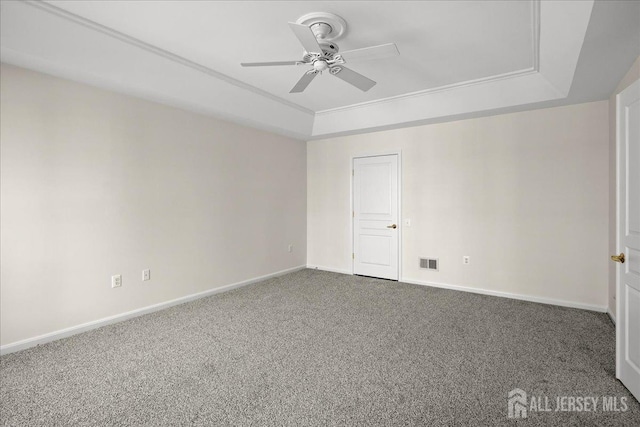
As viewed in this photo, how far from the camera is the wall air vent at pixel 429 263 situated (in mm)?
4895

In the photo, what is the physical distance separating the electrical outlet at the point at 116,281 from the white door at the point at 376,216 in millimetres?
3602

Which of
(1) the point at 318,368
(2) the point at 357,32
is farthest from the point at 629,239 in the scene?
(2) the point at 357,32

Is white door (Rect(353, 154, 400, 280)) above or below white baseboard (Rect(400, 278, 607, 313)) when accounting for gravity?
above

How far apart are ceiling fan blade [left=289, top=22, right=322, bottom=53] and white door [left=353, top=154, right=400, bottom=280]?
9.91ft

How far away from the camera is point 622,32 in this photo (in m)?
2.22

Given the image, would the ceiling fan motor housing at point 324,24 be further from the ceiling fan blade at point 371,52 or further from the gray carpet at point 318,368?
the gray carpet at point 318,368

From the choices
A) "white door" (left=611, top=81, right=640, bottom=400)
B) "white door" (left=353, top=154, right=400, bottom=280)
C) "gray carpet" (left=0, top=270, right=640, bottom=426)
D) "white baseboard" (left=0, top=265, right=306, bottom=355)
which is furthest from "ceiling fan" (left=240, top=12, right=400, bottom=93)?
"white baseboard" (left=0, top=265, right=306, bottom=355)

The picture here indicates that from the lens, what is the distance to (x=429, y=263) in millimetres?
4945

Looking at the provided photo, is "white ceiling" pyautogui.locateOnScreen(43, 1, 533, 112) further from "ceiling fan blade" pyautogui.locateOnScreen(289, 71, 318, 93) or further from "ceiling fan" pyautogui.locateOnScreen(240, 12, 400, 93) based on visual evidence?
"ceiling fan blade" pyautogui.locateOnScreen(289, 71, 318, 93)

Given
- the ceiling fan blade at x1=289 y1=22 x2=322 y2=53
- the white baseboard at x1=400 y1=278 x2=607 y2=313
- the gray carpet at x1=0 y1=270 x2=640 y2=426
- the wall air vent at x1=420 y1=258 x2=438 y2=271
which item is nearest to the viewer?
the gray carpet at x1=0 y1=270 x2=640 y2=426

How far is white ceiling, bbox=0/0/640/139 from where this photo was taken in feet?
7.97

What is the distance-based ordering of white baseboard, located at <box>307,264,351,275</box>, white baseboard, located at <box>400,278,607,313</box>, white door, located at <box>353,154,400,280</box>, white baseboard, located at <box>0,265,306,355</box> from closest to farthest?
white baseboard, located at <box>0,265,306,355</box> → white baseboard, located at <box>400,278,607,313</box> → white door, located at <box>353,154,400,280</box> → white baseboard, located at <box>307,264,351,275</box>

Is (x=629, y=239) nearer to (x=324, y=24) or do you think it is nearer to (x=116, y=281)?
(x=324, y=24)

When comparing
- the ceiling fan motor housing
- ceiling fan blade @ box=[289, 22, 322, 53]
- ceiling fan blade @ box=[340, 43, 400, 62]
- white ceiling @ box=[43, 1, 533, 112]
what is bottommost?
ceiling fan blade @ box=[340, 43, 400, 62]
